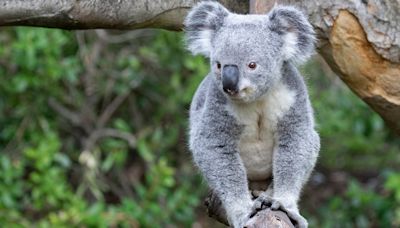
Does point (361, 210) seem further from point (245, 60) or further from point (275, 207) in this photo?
point (245, 60)

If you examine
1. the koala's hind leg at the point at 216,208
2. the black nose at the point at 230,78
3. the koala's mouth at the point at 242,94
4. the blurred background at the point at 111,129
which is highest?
the black nose at the point at 230,78

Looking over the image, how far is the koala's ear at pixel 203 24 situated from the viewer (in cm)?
325

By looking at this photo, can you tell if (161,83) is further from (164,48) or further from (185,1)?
(185,1)

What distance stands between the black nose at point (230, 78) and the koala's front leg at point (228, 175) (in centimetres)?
42

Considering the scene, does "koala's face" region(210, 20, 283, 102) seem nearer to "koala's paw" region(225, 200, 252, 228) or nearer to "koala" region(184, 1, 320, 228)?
"koala" region(184, 1, 320, 228)

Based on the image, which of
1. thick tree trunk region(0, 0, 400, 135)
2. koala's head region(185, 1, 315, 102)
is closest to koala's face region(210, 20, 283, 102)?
koala's head region(185, 1, 315, 102)

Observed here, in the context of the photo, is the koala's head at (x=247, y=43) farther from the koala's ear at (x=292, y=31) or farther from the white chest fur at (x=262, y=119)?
the white chest fur at (x=262, y=119)

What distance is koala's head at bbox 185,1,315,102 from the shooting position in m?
3.01

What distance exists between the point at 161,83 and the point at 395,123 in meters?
2.56

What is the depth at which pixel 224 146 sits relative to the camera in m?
3.36

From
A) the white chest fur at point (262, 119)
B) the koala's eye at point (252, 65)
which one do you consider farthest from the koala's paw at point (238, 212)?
the koala's eye at point (252, 65)

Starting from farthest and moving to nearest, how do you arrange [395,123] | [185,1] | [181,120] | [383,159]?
[383,159]
[181,120]
[395,123]
[185,1]

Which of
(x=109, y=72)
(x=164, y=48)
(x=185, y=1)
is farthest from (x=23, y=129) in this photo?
(x=185, y=1)

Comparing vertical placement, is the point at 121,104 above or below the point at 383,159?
above
